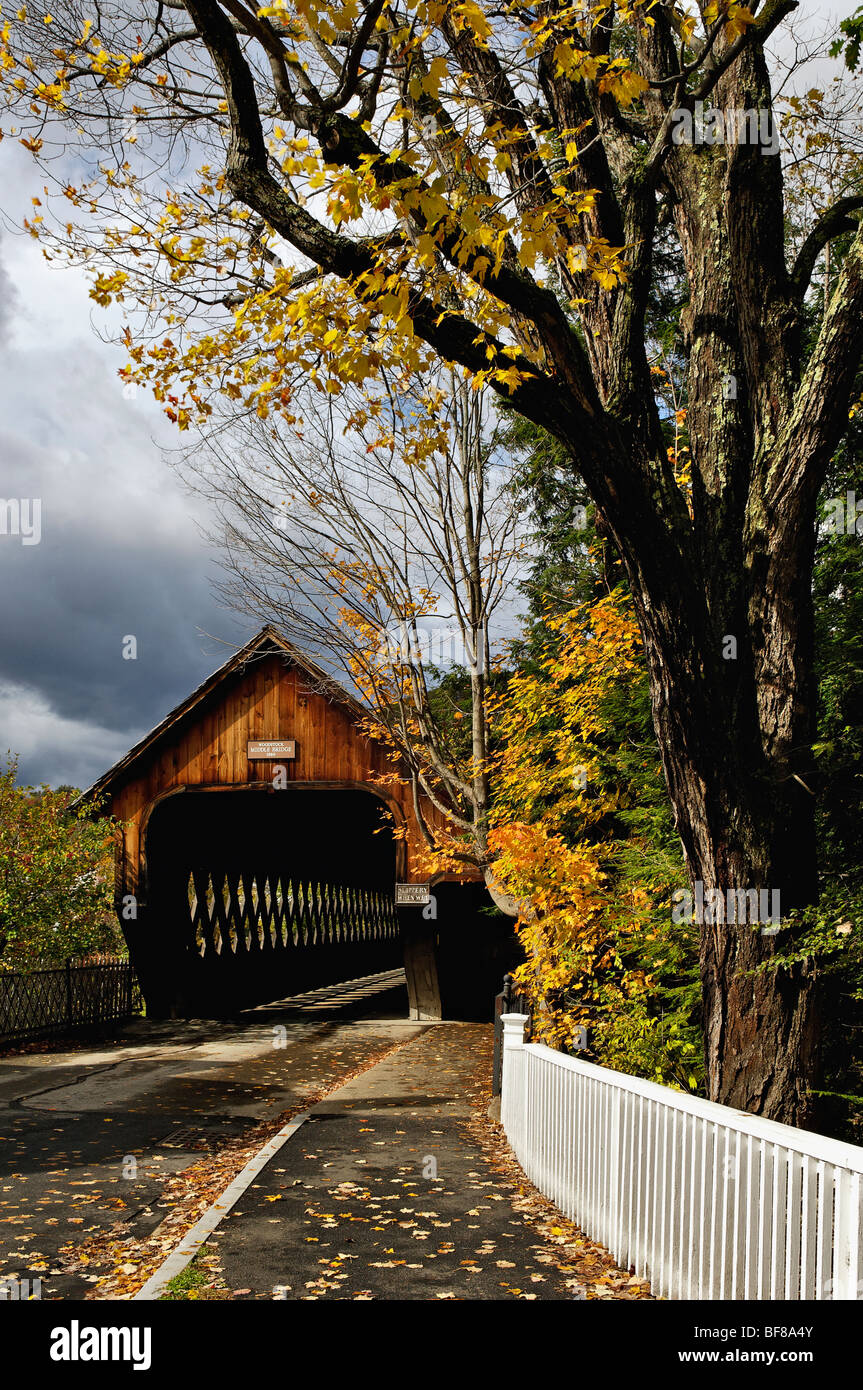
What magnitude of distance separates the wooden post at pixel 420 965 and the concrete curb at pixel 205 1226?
11079mm

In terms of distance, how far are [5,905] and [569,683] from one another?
1061 cm

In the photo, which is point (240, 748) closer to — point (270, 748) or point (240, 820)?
point (270, 748)

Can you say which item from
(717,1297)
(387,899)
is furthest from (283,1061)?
(387,899)

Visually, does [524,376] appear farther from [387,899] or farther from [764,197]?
[387,899]

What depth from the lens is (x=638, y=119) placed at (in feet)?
25.7

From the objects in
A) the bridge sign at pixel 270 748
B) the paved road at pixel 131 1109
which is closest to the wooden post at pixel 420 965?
the paved road at pixel 131 1109

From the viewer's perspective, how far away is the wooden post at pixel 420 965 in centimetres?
2061

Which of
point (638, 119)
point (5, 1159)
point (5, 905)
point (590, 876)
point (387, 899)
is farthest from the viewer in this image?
point (387, 899)

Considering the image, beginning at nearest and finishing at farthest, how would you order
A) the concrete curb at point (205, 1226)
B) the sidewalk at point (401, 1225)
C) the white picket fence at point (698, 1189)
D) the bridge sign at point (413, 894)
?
the white picket fence at point (698, 1189) → the concrete curb at point (205, 1226) → the sidewalk at point (401, 1225) → the bridge sign at point (413, 894)

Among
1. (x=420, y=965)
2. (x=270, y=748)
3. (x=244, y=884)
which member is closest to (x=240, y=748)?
(x=270, y=748)

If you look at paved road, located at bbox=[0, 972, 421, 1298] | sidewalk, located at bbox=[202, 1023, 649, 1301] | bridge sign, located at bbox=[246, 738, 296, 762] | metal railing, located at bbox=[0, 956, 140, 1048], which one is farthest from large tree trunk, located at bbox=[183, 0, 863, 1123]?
bridge sign, located at bbox=[246, 738, 296, 762]

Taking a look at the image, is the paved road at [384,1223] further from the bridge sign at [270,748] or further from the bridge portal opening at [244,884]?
the bridge portal opening at [244,884]

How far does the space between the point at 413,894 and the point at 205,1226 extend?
1359cm

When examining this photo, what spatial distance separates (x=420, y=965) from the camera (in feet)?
70.3
